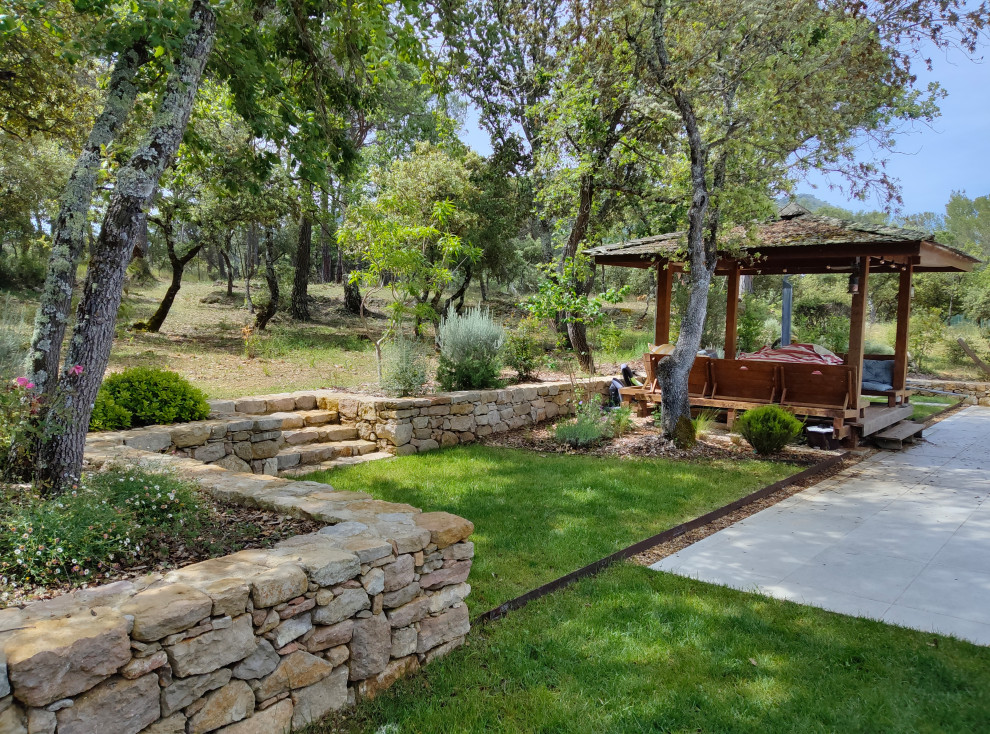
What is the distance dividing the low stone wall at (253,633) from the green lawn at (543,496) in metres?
0.66

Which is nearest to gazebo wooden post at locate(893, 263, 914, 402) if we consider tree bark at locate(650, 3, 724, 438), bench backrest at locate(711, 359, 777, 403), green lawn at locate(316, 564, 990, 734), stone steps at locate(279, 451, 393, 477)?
bench backrest at locate(711, 359, 777, 403)

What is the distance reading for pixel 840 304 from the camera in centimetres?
2661

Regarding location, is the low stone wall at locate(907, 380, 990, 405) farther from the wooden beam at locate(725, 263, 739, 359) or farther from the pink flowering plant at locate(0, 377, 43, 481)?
the pink flowering plant at locate(0, 377, 43, 481)

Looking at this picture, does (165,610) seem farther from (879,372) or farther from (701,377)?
(879,372)

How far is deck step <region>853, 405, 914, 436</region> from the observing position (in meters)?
8.11

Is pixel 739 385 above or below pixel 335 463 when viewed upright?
above

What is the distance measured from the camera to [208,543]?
2.90m

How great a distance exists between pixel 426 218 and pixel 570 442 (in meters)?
8.01

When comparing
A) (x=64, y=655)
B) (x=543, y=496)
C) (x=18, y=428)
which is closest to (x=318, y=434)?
(x=543, y=496)

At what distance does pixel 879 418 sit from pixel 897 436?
346 millimetres

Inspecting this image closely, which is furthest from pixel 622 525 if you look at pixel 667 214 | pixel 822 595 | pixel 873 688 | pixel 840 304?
pixel 840 304

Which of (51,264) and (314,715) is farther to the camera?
(51,264)

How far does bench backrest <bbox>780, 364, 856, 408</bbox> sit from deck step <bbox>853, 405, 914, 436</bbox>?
377mm

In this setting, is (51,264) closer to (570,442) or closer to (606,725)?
(606,725)
